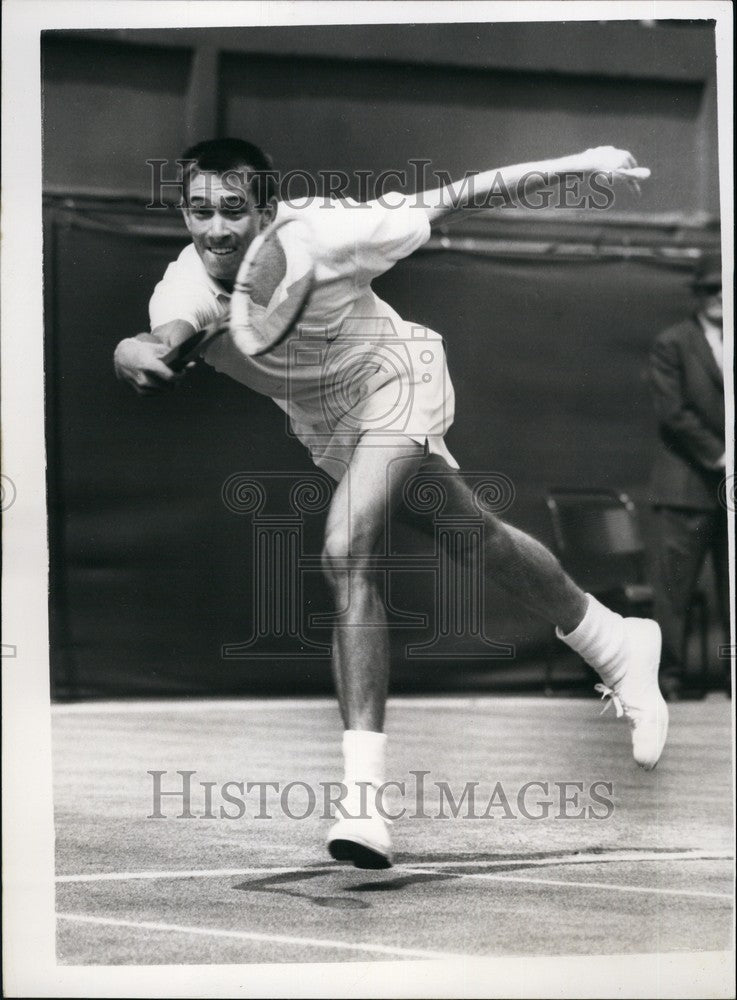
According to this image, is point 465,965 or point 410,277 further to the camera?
point 410,277

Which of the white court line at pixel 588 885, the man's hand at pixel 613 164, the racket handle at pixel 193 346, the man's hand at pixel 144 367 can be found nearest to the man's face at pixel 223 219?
the racket handle at pixel 193 346

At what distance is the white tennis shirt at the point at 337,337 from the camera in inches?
163

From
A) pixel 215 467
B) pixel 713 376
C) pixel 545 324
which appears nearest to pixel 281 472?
pixel 215 467

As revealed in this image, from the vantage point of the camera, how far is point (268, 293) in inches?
163

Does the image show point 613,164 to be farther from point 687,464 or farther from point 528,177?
point 687,464

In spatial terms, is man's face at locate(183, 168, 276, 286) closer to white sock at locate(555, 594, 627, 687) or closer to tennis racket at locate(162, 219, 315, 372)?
tennis racket at locate(162, 219, 315, 372)

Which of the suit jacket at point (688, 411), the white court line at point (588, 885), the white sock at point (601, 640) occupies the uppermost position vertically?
the suit jacket at point (688, 411)

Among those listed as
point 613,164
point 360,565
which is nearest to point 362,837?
point 360,565

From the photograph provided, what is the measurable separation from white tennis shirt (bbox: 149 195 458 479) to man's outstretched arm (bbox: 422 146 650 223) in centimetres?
7

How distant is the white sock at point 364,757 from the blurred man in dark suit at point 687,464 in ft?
2.73

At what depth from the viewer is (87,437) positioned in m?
4.15

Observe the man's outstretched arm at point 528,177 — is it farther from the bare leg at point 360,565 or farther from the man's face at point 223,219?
the bare leg at point 360,565

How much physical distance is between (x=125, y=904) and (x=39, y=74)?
6.97 ft

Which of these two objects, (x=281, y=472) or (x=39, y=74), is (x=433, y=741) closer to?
(x=281, y=472)
